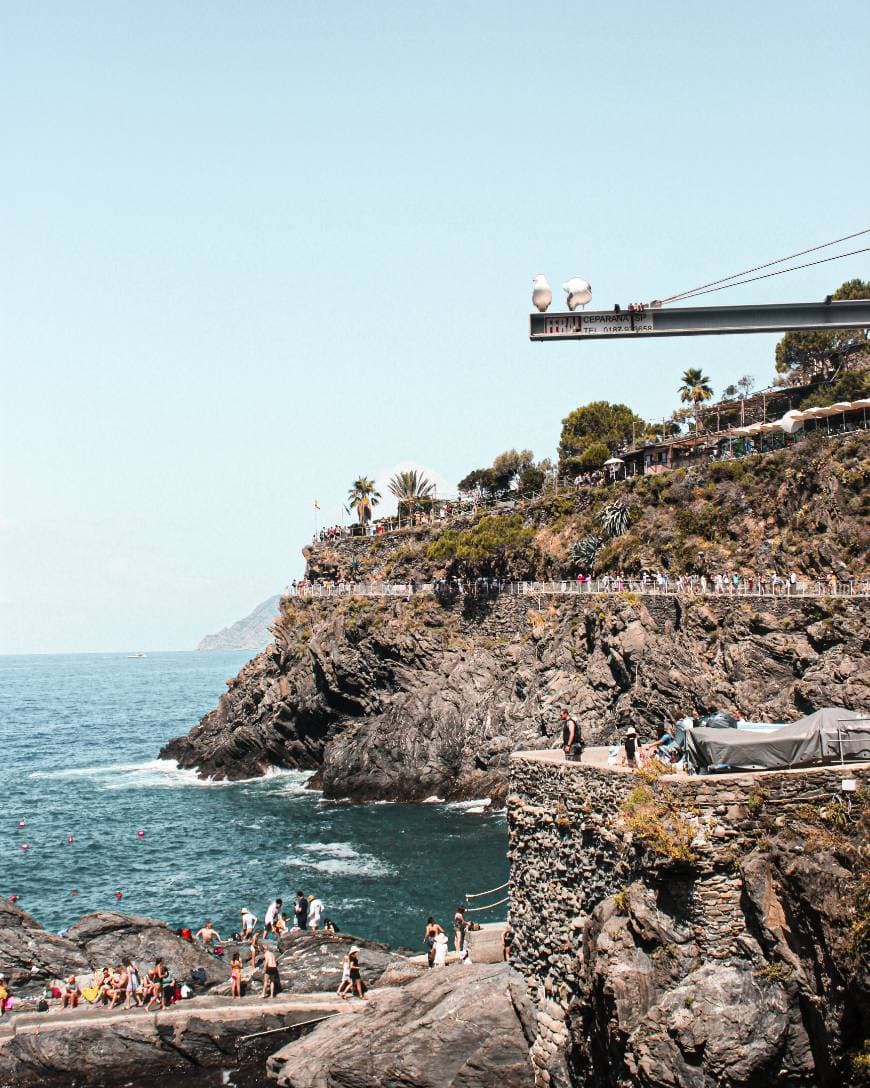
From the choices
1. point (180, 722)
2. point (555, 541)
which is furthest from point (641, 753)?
point (180, 722)

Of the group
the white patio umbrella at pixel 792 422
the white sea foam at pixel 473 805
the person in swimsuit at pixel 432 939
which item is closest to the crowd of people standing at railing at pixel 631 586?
the white patio umbrella at pixel 792 422

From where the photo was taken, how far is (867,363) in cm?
9538

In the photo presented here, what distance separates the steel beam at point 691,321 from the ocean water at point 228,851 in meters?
27.6

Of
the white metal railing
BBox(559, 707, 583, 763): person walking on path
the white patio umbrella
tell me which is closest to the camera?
BBox(559, 707, 583, 763): person walking on path

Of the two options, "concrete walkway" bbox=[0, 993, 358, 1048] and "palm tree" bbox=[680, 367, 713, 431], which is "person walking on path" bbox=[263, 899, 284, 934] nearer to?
"concrete walkway" bbox=[0, 993, 358, 1048]

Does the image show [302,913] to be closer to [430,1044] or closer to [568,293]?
[430,1044]

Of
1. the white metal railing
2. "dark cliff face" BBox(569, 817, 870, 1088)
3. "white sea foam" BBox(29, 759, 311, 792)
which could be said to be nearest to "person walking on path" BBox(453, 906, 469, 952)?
"dark cliff face" BBox(569, 817, 870, 1088)

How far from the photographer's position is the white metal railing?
54.0 m

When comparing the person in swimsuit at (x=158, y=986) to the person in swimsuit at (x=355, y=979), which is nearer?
the person in swimsuit at (x=355, y=979)

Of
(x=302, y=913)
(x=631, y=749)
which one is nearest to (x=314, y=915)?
(x=302, y=913)

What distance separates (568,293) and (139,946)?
89.7 feet

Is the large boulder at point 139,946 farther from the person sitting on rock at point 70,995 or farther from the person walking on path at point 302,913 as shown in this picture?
the person walking on path at point 302,913

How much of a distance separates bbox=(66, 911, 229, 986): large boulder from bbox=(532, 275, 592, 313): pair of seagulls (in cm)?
2457

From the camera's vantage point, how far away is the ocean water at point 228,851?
44.4 meters
